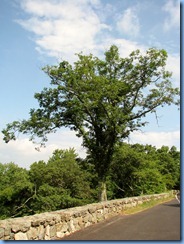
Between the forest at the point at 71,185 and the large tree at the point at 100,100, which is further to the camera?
the forest at the point at 71,185

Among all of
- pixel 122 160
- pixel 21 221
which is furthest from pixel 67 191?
pixel 21 221

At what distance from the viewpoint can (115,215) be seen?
15086mm

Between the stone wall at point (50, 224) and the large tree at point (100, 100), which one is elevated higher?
the large tree at point (100, 100)

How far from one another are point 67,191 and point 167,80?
2059 cm

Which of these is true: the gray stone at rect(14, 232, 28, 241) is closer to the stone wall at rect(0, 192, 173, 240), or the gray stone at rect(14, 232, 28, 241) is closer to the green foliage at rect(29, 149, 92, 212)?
the stone wall at rect(0, 192, 173, 240)

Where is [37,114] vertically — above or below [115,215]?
above

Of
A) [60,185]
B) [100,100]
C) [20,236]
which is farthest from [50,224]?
[60,185]

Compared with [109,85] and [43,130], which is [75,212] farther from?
[43,130]

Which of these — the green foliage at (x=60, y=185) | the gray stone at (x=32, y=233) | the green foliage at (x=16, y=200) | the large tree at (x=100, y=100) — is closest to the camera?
the gray stone at (x=32, y=233)

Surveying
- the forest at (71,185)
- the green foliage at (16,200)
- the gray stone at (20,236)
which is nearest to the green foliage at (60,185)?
the forest at (71,185)

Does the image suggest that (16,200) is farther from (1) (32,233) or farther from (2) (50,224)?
(1) (32,233)

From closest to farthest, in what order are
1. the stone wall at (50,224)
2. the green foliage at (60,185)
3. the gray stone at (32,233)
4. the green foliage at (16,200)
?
the stone wall at (50,224), the gray stone at (32,233), the green foliage at (60,185), the green foliage at (16,200)

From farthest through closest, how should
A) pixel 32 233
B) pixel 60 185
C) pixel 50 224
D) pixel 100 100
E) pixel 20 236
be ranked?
pixel 60 185, pixel 100 100, pixel 50 224, pixel 32 233, pixel 20 236

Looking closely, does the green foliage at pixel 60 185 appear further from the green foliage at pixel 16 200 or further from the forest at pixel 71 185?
the green foliage at pixel 16 200
